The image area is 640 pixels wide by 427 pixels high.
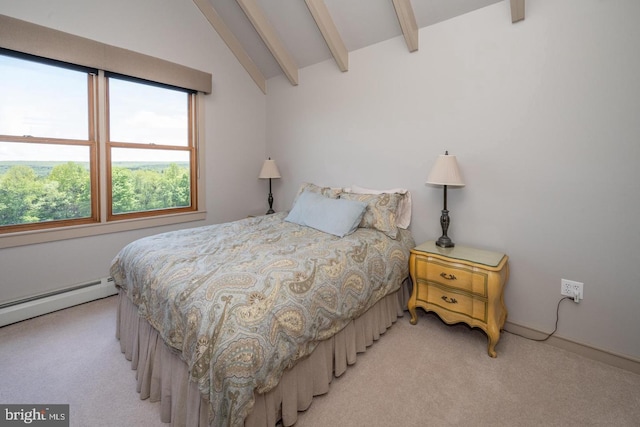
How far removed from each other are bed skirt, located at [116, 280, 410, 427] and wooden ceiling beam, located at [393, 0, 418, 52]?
7.36 ft

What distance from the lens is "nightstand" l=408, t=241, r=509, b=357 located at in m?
1.92

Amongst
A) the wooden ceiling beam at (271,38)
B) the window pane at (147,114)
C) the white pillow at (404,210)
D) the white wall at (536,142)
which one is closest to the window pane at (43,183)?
the window pane at (147,114)

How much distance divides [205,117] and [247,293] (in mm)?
2775

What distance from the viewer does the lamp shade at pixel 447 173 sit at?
2.18m

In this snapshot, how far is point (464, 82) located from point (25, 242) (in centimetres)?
382

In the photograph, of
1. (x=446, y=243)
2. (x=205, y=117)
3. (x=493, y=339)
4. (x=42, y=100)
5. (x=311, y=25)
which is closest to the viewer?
(x=493, y=339)

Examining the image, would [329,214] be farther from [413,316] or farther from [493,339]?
[493,339]

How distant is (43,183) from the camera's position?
2486mm

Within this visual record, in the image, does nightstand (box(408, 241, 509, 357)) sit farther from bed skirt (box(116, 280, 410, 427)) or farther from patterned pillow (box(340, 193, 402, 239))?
bed skirt (box(116, 280, 410, 427))

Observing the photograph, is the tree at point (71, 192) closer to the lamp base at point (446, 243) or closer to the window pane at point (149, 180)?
the window pane at point (149, 180)

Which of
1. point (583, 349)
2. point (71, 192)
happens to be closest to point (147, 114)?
point (71, 192)

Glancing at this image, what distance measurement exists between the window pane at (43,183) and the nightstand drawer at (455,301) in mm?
3158

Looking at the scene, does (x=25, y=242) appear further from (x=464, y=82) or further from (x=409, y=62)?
(x=464, y=82)

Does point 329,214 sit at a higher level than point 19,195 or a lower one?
lower
